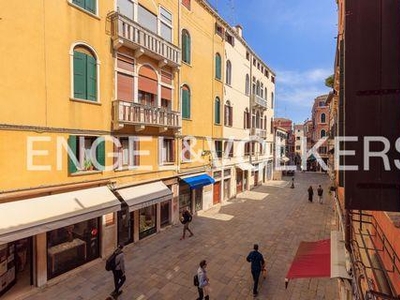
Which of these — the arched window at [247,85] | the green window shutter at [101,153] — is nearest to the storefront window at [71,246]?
the green window shutter at [101,153]

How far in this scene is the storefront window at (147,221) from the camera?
1396cm

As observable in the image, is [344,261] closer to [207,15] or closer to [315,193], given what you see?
[207,15]

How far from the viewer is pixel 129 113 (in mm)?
12188

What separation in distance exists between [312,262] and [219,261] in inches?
231

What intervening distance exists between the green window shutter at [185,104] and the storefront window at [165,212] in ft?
18.9

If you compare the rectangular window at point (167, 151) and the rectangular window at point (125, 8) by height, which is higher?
the rectangular window at point (125, 8)

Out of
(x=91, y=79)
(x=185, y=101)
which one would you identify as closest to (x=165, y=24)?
(x=185, y=101)

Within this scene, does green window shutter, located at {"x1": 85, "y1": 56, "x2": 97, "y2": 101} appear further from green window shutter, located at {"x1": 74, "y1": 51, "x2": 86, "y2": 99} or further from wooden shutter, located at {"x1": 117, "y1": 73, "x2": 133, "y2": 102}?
wooden shutter, located at {"x1": 117, "y1": 73, "x2": 133, "y2": 102}

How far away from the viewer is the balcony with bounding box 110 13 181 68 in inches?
454

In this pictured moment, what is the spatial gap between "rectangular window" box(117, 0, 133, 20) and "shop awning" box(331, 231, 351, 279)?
12.3m

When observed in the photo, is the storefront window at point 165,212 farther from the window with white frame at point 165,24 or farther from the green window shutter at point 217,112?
the window with white frame at point 165,24

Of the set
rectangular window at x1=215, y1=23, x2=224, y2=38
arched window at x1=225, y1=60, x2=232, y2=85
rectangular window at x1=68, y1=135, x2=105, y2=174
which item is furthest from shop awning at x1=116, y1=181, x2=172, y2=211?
rectangular window at x1=215, y1=23, x2=224, y2=38

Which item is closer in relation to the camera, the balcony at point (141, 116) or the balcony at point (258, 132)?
the balcony at point (141, 116)

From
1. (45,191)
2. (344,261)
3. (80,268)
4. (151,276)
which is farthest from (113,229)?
(344,261)
